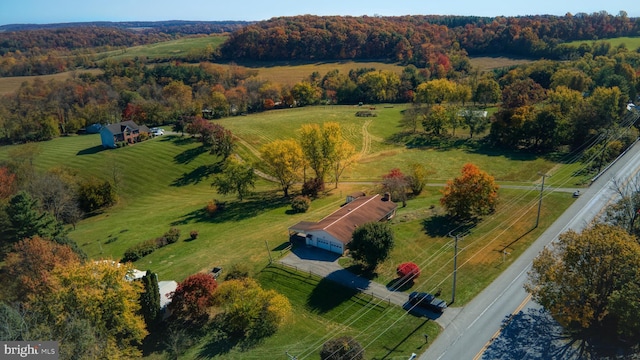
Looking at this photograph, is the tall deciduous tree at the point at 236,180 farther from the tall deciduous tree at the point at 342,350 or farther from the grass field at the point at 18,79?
the grass field at the point at 18,79

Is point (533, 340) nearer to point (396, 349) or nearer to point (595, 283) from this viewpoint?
point (595, 283)

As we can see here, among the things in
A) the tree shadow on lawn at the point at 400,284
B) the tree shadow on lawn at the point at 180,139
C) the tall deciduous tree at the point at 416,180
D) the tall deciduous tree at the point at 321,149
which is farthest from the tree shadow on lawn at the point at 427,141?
the tree shadow on lawn at the point at 400,284

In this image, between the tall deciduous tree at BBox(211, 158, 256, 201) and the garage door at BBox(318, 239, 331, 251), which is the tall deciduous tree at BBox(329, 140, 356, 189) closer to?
the tall deciduous tree at BBox(211, 158, 256, 201)

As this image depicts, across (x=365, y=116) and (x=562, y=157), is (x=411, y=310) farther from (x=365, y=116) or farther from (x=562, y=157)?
(x=365, y=116)

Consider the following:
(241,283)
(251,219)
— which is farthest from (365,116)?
(241,283)

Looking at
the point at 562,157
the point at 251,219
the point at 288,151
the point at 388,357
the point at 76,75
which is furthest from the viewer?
the point at 76,75

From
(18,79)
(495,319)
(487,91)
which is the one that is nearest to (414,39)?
(487,91)

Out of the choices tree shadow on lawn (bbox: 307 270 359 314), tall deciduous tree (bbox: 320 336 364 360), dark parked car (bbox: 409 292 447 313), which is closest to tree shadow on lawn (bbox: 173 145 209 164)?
tree shadow on lawn (bbox: 307 270 359 314)
